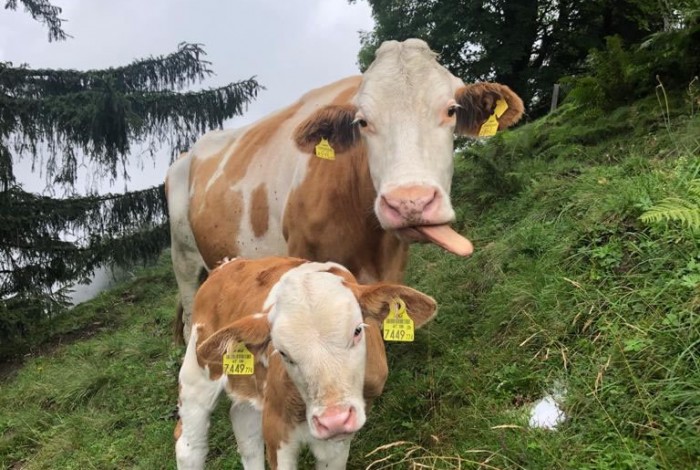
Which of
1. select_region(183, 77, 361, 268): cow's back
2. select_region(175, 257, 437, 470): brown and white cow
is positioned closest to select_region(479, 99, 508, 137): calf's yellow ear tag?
select_region(183, 77, 361, 268): cow's back

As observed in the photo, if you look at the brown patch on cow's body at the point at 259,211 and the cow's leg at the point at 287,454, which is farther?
the brown patch on cow's body at the point at 259,211

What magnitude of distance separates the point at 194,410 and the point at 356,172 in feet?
6.27

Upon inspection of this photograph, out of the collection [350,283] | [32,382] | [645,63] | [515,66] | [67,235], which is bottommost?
[32,382]

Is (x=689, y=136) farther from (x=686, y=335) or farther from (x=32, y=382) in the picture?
(x=32, y=382)

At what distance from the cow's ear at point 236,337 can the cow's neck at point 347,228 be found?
1.37m

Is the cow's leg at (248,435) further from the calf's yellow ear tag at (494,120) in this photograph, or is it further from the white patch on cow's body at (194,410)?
the calf's yellow ear tag at (494,120)

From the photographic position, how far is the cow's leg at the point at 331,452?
280cm

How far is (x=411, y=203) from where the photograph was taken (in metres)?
2.82

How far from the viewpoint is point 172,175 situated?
269 inches

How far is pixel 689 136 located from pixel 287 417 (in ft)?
13.6

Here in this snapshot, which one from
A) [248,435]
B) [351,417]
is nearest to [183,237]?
[248,435]

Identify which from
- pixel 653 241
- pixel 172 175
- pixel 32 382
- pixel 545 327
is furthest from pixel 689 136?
pixel 32 382

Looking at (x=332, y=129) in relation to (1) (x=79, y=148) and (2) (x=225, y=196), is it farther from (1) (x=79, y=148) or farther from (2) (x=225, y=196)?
(1) (x=79, y=148)

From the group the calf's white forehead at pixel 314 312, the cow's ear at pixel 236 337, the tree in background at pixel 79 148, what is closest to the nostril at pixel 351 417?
the calf's white forehead at pixel 314 312
